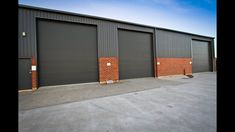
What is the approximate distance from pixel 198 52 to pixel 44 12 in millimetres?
20556

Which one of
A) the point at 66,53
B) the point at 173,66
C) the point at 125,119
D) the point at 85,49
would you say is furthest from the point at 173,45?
the point at 125,119

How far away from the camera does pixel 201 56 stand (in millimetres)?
18953

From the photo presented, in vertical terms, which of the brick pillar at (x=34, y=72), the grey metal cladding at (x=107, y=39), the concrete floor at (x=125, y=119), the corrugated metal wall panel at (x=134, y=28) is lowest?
the concrete floor at (x=125, y=119)

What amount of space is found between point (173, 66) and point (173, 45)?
2.66 meters

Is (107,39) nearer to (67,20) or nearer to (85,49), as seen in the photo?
(85,49)

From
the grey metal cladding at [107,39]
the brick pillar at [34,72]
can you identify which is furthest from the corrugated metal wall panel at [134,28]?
the brick pillar at [34,72]

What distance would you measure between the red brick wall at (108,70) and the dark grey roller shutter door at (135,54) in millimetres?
734

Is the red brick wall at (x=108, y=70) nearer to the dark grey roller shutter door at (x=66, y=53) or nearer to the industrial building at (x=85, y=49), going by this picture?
the industrial building at (x=85, y=49)

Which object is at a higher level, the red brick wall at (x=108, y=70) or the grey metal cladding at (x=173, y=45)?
the grey metal cladding at (x=173, y=45)

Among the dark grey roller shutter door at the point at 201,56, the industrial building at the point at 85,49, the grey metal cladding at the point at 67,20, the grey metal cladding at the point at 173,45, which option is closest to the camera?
the grey metal cladding at the point at 67,20

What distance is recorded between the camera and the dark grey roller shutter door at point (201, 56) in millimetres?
18053

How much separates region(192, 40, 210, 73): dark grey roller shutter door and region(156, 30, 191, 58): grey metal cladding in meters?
2.00
